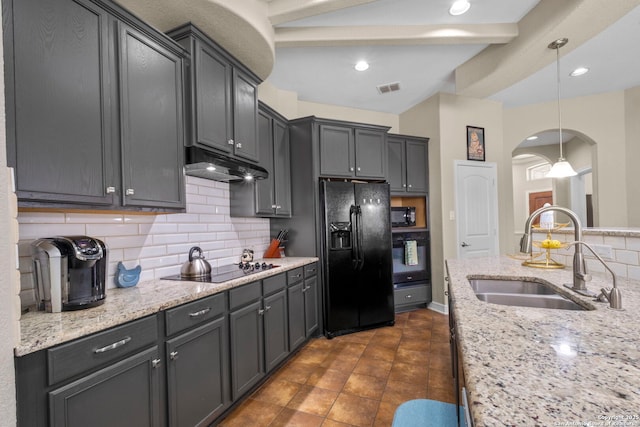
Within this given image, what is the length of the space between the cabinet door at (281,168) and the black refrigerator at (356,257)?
0.40 m

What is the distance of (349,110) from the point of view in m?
4.37

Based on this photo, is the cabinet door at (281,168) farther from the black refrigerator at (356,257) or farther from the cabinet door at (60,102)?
the cabinet door at (60,102)

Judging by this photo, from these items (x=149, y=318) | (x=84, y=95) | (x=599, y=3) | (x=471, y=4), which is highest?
(x=471, y=4)

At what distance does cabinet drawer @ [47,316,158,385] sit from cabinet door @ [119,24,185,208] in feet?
2.18

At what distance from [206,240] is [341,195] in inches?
56.6

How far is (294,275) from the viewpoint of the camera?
2748mm

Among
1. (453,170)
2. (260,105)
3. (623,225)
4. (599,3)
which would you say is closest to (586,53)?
(599,3)

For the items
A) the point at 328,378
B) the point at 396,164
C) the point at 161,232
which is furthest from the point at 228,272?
the point at 396,164

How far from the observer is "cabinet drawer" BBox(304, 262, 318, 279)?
2.96 meters

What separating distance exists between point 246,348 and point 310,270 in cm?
113

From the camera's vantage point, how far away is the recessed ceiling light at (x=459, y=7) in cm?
233

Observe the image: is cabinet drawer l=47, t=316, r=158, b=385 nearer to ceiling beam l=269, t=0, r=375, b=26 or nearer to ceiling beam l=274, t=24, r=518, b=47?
ceiling beam l=269, t=0, r=375, b=26

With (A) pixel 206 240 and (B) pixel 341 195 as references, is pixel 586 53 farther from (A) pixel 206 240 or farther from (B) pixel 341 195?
(A) pixel 206 240

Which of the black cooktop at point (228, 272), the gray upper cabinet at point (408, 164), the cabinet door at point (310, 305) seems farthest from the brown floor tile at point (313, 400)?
the gray upper cabinet at point (408, 164)
